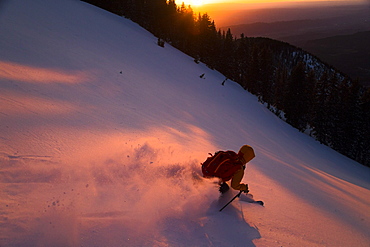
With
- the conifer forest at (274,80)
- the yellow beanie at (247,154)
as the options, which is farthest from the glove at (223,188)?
the conifer forest at (274,80)

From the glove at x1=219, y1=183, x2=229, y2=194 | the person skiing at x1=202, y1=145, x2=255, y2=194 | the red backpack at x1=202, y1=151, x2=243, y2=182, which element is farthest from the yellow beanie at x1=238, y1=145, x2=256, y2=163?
the glove at x1=219, y1=183, x2=229, y2=194

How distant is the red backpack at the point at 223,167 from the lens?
150 inches

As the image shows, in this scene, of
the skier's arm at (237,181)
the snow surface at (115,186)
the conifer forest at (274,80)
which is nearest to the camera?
the snow surface at (115,186)

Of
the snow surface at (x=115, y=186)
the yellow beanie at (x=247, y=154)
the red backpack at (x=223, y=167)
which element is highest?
the yellow beanie at (x=247, y=154)

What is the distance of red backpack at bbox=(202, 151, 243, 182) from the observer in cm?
380

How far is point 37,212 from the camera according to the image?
240cm

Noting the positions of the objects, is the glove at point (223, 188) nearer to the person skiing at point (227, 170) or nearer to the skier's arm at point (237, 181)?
the person skiing at point (227, 170)

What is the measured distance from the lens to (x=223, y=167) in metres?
3.81

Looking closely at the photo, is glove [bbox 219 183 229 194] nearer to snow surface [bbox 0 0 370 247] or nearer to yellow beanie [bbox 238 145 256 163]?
snow surface [bbox 0 0 370 247]

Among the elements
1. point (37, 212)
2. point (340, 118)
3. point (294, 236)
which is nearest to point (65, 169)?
point (37, 212)

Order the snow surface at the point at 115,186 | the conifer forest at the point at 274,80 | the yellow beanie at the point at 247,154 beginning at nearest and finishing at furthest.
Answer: the snow surface at the point at 115,186, the yellow beanie at the point at 247,154, the conifer forest at the point at 274,80

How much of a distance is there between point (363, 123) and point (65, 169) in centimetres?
4140

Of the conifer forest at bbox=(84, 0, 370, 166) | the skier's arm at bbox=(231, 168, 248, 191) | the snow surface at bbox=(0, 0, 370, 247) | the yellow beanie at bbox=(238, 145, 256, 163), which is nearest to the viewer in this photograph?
the snow surface at bbox=(0, 0, 370, 247)

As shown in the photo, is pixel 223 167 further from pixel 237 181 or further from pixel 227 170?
pixel 237 181
